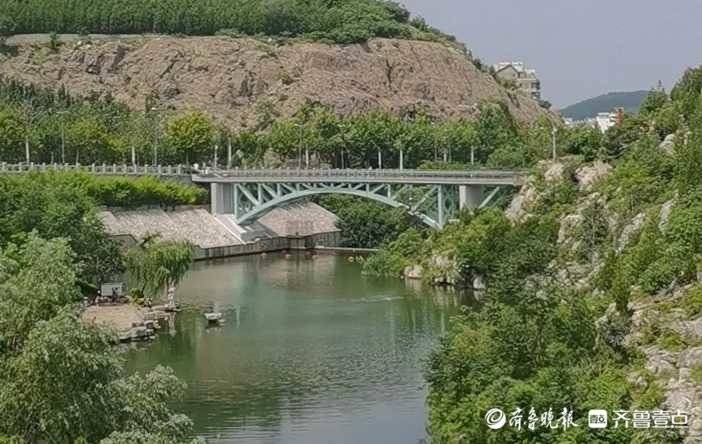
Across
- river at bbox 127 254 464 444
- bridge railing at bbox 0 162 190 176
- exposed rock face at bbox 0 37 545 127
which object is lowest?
river at bbox 127 254 464 444

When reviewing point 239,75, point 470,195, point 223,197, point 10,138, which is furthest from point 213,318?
point 239,75

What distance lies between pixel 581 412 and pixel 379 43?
84266 mm

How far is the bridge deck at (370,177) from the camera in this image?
58.0m

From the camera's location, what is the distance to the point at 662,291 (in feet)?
90.5

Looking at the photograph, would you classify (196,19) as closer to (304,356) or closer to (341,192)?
(341,192)

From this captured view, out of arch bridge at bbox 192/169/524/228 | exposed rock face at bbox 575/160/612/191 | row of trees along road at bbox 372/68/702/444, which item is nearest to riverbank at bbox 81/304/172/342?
row of trees along road at bbox 372/68/702/444

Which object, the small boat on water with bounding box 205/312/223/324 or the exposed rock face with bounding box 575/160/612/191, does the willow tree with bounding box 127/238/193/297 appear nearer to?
the small boat on water with bounding box 205/312/223/324

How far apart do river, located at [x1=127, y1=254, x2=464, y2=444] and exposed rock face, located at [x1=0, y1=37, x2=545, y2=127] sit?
41.7 m

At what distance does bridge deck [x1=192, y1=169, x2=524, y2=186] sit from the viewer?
190ft

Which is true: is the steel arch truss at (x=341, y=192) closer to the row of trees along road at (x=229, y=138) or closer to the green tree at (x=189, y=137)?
the row of trees along road at (x=229, y=138)

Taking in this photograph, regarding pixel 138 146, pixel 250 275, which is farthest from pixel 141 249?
pixel 138 146

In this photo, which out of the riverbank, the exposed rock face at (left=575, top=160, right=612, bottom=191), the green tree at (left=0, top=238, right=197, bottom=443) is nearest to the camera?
the green tree at (left=0, top=238, right=197, bottom=443)

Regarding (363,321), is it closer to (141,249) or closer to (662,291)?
(141,249)

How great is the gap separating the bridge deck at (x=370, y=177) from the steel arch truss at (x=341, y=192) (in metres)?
0.41
